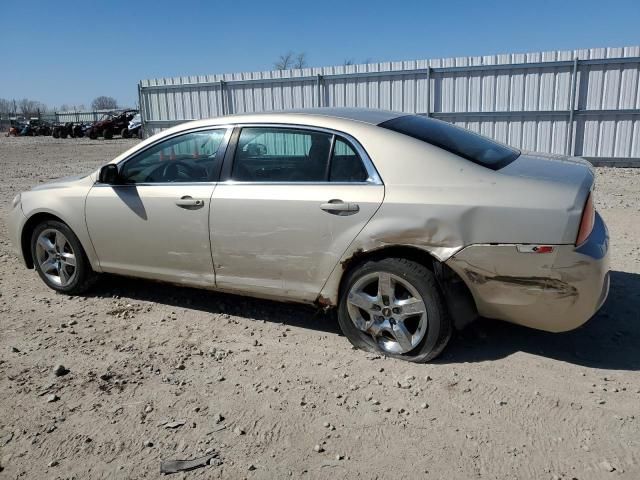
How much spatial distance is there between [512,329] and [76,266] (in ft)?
11.9

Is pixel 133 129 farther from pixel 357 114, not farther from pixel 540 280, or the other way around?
pixel 540 280

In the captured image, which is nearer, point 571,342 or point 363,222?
point 363,222

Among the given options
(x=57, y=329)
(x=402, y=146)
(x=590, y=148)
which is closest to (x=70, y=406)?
(x=57, y=329)

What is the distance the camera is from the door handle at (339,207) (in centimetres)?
344

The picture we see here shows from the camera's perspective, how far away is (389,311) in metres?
3.49

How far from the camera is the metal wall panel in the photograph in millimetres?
12328

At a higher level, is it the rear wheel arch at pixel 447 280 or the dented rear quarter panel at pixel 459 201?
the dented rear quarter panel at pixel 459 201

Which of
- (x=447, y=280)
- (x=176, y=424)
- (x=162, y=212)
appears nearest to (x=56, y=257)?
(x=162, y=212)

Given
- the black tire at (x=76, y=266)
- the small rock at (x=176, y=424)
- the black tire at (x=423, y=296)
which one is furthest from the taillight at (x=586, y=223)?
the black tire at (x=76, y=266)

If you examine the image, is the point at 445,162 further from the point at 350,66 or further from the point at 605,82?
the point at 350,66

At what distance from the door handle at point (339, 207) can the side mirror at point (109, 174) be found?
1.86m

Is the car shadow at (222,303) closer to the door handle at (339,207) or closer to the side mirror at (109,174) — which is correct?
the side mirror at (109,174)

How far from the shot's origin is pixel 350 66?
1462 cm

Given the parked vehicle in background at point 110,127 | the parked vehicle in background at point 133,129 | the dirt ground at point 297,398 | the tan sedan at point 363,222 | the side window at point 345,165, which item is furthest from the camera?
the parked vehicle in background at point 110,127
